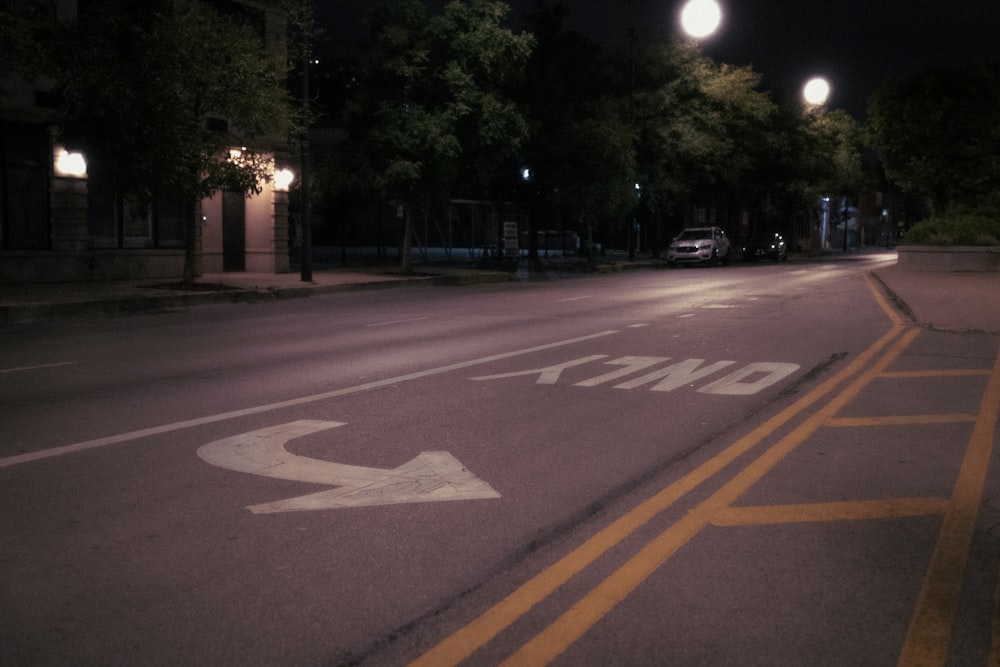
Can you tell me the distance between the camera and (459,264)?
41250 mm

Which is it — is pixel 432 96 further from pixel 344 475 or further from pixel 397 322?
pixel 344 475

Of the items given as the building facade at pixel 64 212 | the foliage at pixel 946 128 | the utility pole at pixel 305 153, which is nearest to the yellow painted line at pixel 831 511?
the building facade at pixel 64 212

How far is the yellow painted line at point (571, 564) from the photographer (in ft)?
13.2

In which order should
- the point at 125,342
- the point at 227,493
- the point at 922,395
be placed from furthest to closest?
1. the point at 125,342
2. the point at 922,395
3. the point at 227,493

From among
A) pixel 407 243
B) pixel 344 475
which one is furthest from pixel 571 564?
pixel 407 243

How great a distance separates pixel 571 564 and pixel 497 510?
994 millimetres

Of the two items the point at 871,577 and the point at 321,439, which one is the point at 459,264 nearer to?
the point at 321,439

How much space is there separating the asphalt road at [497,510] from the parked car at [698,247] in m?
34.7

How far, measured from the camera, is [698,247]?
155 ft

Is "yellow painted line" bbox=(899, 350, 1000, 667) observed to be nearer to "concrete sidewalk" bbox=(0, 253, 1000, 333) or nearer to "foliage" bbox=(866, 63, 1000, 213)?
"concrete sidewalk" bbox=(0, 253, 1000, 333)

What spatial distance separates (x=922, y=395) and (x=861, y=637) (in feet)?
21.4

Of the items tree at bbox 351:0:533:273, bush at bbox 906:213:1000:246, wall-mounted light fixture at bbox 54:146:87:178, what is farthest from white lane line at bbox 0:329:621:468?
bush at bbox 906:213:1000:246

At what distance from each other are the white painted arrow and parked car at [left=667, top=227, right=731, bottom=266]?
133 ft

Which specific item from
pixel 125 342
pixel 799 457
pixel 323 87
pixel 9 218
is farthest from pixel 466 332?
pixel 323 87
